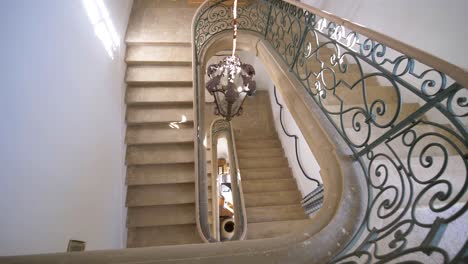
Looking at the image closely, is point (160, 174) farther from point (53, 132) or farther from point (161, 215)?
point (53, 132)

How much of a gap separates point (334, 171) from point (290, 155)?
375cm

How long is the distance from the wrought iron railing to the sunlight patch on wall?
1.16 meters

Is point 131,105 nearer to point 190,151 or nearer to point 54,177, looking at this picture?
point 190,151

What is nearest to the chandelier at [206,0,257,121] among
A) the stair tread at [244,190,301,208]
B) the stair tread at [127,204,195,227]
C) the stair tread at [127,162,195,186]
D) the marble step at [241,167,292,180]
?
the stair tread at [127,162,195,186]

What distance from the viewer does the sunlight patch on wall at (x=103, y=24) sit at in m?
2.62

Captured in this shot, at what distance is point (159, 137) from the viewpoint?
3.79 meters

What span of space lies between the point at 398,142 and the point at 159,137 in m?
3.03

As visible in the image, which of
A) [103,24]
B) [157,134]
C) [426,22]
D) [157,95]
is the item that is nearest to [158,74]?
[157,95]

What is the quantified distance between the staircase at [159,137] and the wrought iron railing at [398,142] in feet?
2.28

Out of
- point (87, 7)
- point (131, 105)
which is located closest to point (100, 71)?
point (87, 7)

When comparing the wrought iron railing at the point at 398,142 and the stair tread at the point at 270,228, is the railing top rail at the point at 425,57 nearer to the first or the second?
the wrought iron railing at the point at 398,142

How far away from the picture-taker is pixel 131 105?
399 centimetres

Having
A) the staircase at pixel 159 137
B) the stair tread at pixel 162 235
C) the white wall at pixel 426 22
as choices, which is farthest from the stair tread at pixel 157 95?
the white wall at pixel 426 22

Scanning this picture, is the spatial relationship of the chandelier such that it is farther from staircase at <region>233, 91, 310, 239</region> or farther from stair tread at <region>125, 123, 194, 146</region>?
staircase at <region>233, 91, 310, 239</region>
